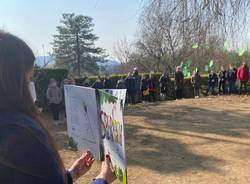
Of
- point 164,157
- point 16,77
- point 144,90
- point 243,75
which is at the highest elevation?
point 16,77

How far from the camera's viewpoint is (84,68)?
5925 cm

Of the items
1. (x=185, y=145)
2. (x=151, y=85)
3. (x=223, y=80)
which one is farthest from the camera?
(x=223, y=80)

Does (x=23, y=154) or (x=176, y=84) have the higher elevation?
(x=23, y=154)

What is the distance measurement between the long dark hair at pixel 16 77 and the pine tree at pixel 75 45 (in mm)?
55780

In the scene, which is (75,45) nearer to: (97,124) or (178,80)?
(178,80)

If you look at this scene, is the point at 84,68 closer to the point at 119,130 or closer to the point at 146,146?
the point at 146,146

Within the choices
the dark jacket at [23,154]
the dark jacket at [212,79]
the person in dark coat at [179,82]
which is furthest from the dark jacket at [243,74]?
the dark jacket at [23,154]

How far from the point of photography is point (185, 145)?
34.6ft

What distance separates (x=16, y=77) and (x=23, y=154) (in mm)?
325

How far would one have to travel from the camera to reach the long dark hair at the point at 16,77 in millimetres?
1914

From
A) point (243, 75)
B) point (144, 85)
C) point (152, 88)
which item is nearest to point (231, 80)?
point (243, 75)

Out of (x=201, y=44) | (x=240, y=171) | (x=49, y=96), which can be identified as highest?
(x=201, y=44)

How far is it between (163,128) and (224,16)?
518cm

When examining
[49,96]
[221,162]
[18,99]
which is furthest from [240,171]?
[49,96]
